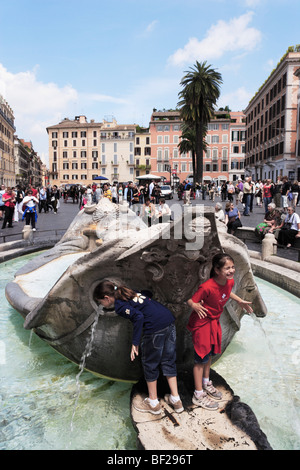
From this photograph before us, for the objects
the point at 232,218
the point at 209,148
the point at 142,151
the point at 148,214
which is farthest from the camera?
the point at 142,151

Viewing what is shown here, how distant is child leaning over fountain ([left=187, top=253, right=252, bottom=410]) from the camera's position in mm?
2723

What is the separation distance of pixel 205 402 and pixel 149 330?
2.26ft

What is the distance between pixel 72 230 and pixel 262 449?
5163 mm

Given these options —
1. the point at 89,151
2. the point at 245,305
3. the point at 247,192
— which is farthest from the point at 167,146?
the point at 245,305

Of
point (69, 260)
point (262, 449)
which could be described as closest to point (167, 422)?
point (262, 449)

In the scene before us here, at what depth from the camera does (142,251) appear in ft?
9.03

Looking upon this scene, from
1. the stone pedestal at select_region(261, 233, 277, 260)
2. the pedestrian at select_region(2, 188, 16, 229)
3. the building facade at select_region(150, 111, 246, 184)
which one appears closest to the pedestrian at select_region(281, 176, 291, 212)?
the stone pedestal at select_region(261, 233, 277, 260)

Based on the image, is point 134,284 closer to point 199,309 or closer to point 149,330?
point 149,330

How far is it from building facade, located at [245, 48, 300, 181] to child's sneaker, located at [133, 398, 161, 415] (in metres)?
44.7

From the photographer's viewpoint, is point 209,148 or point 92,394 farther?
point 209,148

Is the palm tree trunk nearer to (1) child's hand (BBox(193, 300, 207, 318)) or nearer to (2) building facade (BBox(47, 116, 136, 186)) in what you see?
(1) child's hand (BBox(193, 300, 207, 318))

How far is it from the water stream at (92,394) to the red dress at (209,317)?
0.75m

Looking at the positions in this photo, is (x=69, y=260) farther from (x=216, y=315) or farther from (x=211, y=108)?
(x=211, y=108)

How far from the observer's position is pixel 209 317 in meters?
2.85
